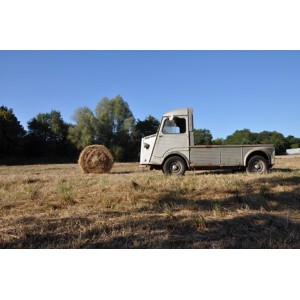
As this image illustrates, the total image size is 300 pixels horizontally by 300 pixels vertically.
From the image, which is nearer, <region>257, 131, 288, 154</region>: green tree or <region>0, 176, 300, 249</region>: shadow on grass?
<region>0, 176, 300, 249</region>: shadow on grass

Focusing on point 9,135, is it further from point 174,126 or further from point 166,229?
point 166,229

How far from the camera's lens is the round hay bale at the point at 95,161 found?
14164 millimetres

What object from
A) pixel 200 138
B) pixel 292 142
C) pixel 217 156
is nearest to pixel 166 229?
pixel 217 156

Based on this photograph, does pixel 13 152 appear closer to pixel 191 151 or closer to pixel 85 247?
pixel 191 151

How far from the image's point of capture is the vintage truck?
10348mm

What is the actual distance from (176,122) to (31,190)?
595 centimetres

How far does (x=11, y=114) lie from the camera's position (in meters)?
37.4

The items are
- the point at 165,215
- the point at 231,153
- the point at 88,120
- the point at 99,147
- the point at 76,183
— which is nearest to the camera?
the point at 165,215

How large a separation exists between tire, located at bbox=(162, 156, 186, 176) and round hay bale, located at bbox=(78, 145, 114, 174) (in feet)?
15.6

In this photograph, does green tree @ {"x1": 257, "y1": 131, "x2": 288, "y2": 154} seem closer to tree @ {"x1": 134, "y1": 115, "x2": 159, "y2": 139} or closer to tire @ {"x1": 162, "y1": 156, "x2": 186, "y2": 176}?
tree @ {"x1": 134, "y1": 115, "x2": 159, "y2": 139}

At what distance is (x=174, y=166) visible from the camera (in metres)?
10.5

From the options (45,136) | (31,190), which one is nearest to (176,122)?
(31,190)

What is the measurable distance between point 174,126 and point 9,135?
29.4m

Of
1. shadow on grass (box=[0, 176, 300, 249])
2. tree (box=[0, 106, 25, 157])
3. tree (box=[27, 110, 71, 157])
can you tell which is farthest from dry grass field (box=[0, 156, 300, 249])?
tree (box=[27, 110, 71, 157])
